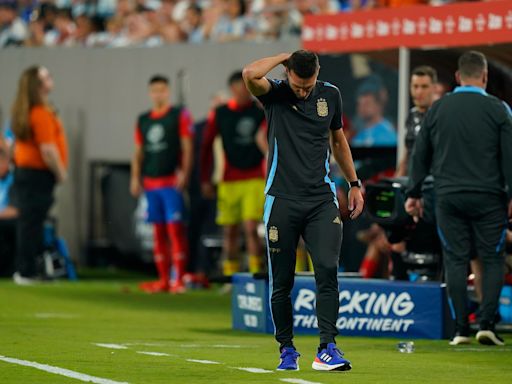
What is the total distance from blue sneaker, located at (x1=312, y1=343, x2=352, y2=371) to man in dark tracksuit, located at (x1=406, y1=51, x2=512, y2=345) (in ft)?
7.47

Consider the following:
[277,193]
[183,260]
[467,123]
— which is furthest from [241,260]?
[277,193]

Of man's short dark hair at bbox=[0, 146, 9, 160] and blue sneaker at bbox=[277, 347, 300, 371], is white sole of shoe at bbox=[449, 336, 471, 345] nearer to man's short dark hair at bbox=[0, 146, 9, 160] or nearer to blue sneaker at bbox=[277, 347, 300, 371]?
blue sneaker at bbox=[277, 347, 300, 371]

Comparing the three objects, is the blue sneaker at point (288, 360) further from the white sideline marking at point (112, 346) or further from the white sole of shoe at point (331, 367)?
the white sideline marking at point (112, 346)

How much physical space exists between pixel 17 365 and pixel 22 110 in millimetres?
8666

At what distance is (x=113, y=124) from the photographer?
2039 centimetres

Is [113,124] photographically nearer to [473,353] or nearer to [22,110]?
[22,110]

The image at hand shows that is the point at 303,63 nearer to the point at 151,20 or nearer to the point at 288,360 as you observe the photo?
the point at 288,360

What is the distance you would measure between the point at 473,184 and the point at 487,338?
110 cm

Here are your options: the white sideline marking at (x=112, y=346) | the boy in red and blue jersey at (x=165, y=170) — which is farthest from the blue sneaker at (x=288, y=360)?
the boy in red and blue jersey at (x=165, y=170)

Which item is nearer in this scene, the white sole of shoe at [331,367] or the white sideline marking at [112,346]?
the white sole of shoe at [331,367]

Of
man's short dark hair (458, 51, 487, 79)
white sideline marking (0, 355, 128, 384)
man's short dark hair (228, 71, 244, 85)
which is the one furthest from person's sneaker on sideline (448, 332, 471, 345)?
man's short dark hair (228, 71, 244, 85)

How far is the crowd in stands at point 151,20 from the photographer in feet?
61.8

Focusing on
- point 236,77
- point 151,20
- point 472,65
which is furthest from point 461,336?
point 151,20

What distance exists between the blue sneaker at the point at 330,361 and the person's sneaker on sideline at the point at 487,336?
2223mm
